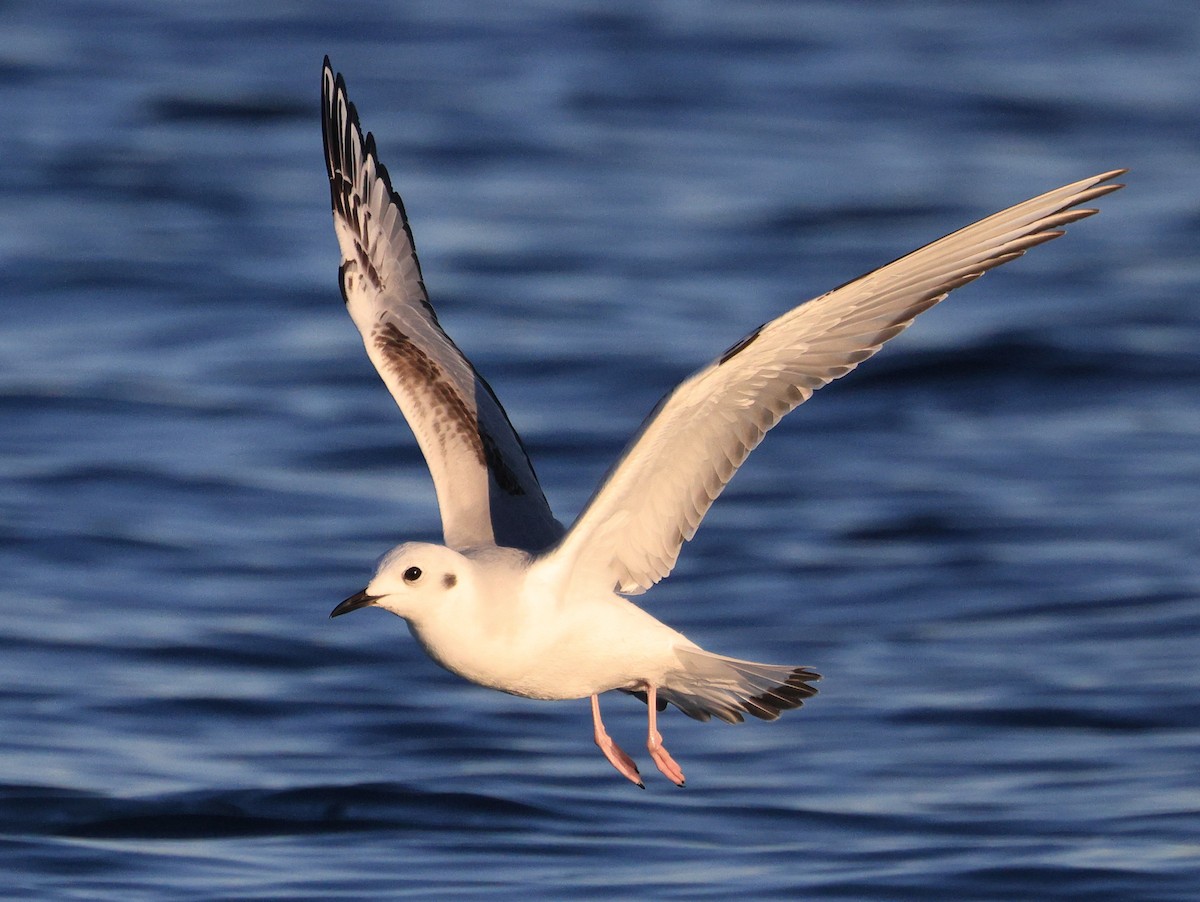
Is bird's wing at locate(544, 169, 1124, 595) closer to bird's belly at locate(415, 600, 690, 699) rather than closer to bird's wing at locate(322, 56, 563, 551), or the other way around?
bird's belly at locate(415, 600, 690, 699)

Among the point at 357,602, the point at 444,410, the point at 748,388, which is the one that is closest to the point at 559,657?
the point at 357,602

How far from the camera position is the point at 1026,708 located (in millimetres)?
15273

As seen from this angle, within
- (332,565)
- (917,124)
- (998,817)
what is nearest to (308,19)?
(917,124)

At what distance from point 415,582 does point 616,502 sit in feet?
2.63

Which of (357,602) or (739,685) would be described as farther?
(739,685)

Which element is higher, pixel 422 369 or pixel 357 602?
pixel 422 369

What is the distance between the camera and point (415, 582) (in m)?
8.42

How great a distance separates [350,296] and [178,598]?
7.15 m

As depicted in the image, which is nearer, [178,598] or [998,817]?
[998,817]

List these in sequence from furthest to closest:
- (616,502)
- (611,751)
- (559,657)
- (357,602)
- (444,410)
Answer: (444,410) → (611,751) → (559,657) → (616,502) → (357,602)

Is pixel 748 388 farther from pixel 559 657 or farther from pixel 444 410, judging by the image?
pixel 444 410

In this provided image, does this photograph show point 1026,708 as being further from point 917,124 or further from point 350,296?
point 917,124

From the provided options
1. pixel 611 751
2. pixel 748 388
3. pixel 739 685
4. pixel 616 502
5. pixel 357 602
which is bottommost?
pixel 611 751

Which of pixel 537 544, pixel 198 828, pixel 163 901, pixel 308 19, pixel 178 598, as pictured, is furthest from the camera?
pixel 308 19
